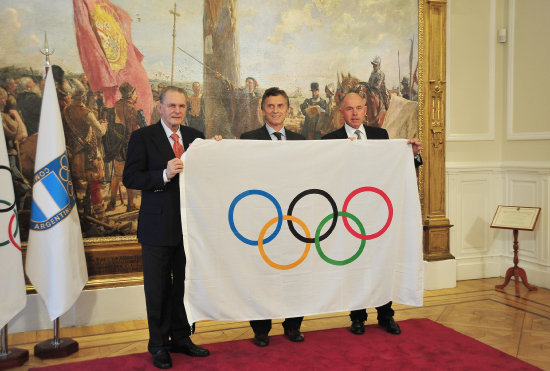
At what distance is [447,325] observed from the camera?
475 cm

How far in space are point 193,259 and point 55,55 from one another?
8.03 feet

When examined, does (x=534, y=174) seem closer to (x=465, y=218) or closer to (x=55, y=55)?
(x=465, y=218)

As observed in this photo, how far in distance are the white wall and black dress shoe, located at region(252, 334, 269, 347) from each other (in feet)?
10.7

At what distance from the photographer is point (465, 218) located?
656cm

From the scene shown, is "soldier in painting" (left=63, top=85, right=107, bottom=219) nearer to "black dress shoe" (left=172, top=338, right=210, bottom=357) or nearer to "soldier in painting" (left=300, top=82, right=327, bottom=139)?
"black dress shoe" (left=172, top=338, right=210, bottom=357)

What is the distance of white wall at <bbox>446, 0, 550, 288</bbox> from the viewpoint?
622 centimetres

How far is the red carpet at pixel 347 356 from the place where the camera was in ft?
12.2

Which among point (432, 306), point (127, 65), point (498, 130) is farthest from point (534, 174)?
point (127, 65)

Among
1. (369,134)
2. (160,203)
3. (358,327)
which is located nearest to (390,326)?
(358,327)

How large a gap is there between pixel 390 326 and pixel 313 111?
2419 millimetres

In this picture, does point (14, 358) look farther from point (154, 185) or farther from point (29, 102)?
point (29, 102)

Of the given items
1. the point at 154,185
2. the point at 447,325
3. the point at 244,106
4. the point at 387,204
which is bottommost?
the point at 447,325

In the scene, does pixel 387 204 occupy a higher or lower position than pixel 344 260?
higher

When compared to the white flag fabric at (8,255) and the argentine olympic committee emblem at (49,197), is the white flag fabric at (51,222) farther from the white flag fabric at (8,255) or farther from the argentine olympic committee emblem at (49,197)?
the white flag fabric at (8,255)
